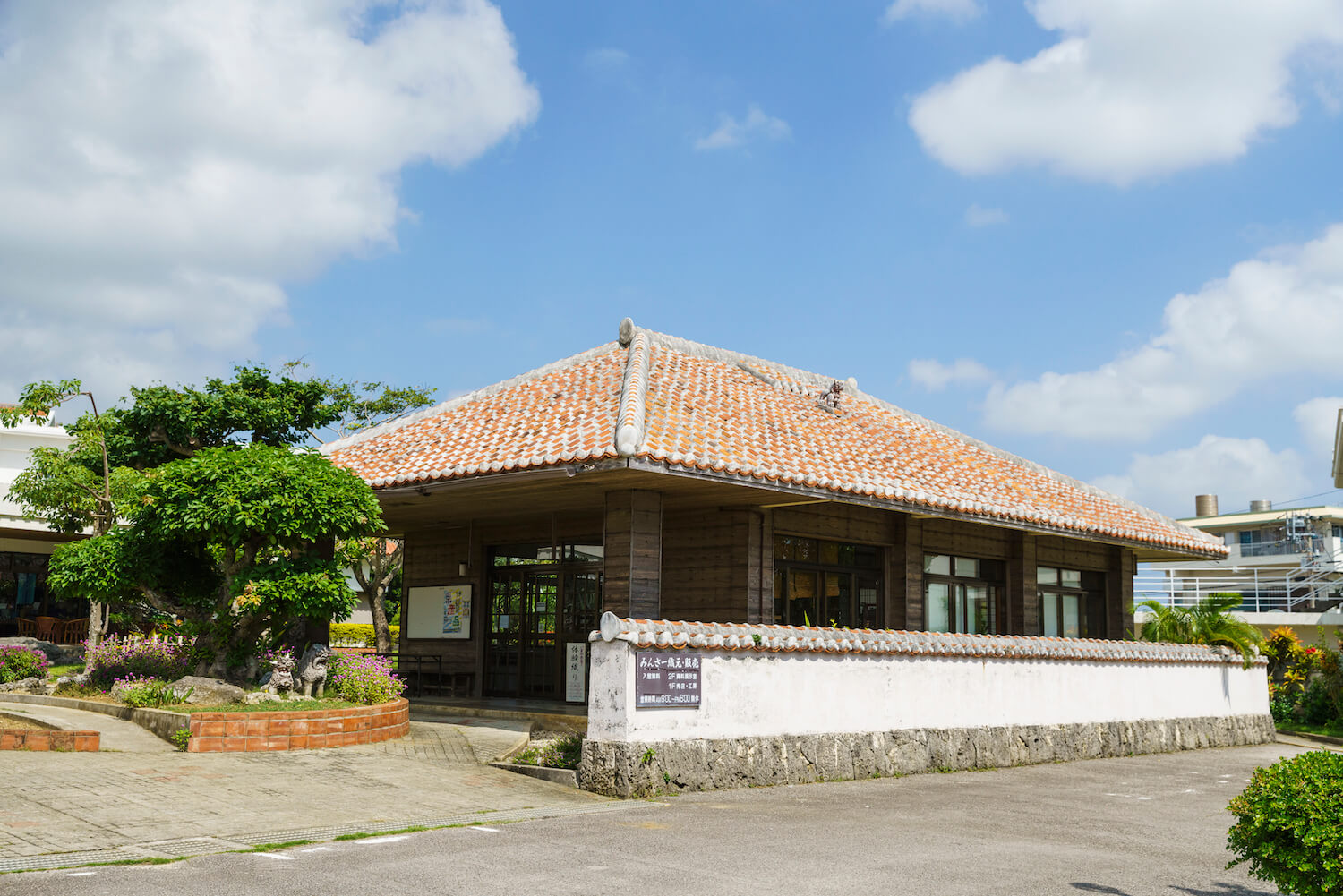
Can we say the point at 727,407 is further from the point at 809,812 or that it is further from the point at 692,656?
the point at 809,812

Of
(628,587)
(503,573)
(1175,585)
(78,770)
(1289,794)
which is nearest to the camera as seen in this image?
(1289,794)

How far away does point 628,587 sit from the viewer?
1287cm

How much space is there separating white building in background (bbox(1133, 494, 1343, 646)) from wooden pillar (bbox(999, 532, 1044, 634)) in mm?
9926

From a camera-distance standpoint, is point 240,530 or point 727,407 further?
point 727,407

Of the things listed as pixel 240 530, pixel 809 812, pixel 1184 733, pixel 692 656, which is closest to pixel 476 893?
pixel 809 812

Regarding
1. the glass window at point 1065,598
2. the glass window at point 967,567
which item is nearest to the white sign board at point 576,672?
the glass window at point 967,567

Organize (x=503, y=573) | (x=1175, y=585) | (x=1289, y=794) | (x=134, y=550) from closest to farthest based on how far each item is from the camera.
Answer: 1. (x=1289, y=794)
2. (x=134, y=550)
3. (x=503, y=573)
4. (x=1175, y=585)

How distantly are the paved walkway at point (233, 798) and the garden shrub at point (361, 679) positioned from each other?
125 centimetres

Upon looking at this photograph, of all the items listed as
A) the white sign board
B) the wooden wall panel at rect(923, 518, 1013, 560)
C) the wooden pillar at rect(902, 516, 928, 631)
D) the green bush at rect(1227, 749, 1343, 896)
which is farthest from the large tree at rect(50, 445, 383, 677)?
the green bush at rect(1227, 749, 1343, 896)

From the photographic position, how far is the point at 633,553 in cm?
1298

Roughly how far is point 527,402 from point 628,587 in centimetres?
450

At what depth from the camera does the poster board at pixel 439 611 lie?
18.6 metres

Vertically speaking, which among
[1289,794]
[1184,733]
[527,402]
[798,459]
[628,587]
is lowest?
[1184,733]

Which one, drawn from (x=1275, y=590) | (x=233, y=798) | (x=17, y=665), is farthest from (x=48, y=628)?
(x=1275, y=590)
